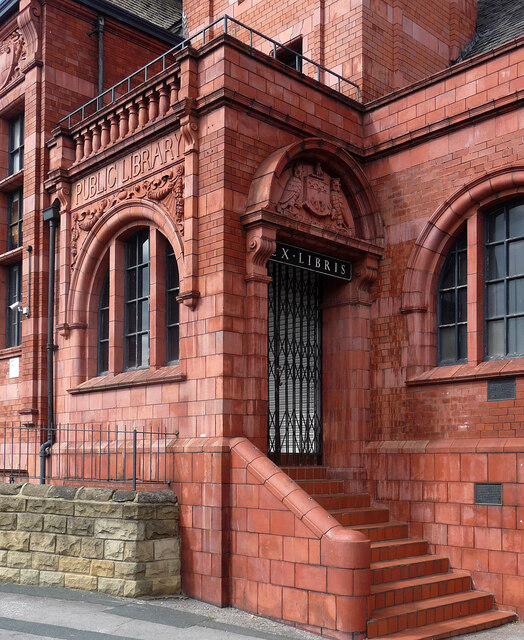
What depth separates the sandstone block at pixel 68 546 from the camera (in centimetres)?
1092

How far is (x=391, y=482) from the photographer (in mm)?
11750

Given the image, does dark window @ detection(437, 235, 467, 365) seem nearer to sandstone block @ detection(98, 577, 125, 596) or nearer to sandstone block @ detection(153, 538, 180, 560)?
sandstone block @ detection(153, 538, 180, 560)

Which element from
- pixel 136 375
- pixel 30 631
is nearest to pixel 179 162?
pixel 136 375

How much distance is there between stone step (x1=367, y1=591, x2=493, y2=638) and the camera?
353 inches

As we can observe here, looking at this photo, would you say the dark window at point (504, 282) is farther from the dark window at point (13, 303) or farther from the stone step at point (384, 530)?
the dark window at point (13, 303)

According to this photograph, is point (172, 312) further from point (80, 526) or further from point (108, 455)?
point (80, 526)

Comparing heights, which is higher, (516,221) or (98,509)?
(516,221)

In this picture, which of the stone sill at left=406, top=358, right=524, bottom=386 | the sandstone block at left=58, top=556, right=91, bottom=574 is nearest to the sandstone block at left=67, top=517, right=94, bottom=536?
the sandstone block at left=58, top=556, right=91, bottom=574

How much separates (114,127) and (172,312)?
3.24 meters

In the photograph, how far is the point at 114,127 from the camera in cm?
1321

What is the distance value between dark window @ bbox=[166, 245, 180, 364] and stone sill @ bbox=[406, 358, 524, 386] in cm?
346

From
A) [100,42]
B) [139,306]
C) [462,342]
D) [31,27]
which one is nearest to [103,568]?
[139,306]

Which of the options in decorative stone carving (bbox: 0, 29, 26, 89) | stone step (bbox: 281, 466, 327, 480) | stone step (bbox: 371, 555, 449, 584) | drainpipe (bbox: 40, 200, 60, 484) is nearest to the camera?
stone step (bbox: 371, 555, 449, 584)

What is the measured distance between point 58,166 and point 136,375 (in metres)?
4.26
